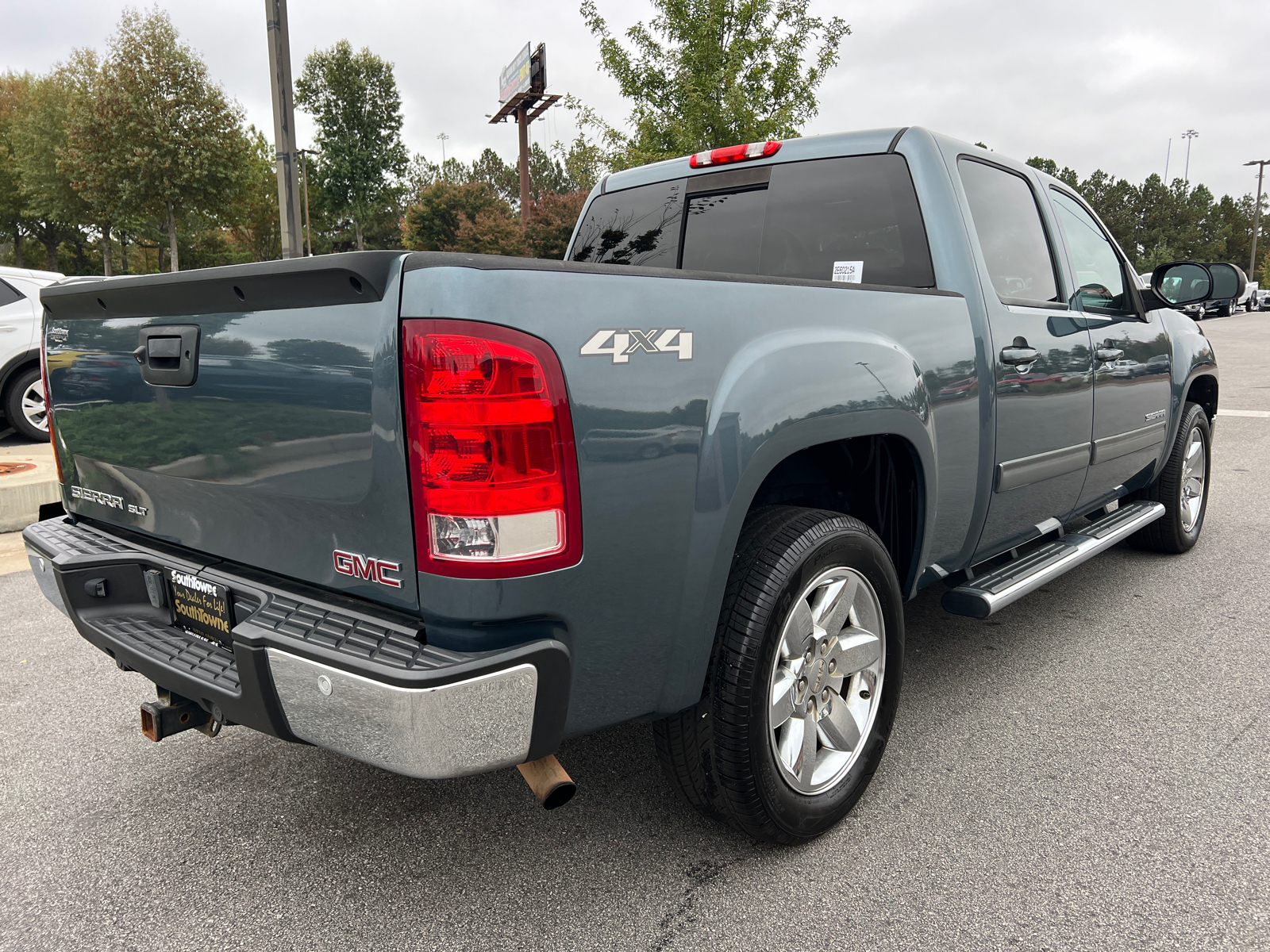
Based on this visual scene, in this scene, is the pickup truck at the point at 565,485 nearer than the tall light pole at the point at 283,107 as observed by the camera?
Yes

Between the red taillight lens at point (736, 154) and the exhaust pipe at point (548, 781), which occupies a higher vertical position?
the red taillight lens at point (736, 154)

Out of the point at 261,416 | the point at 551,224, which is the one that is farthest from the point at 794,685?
the point at 551,224

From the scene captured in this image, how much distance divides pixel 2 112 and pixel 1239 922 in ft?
154

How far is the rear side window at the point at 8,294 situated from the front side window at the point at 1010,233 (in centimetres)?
876

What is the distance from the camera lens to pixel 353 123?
164 ft

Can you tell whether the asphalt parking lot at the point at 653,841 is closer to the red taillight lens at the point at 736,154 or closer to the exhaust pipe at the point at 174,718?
the exhaust pipe at the point at 174,718

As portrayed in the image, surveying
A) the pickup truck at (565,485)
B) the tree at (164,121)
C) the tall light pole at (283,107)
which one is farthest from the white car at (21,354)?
the tree at (164,121)

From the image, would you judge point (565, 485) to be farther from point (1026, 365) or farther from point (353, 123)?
point (353, 123)

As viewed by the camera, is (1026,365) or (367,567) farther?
(1026,365)

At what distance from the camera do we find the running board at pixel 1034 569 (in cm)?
290

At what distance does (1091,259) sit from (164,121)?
27.4m

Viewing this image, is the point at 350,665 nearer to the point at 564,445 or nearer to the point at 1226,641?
the point at 564,445

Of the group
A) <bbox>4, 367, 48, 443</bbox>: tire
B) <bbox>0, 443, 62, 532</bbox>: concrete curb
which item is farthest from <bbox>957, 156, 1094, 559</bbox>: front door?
<bbox>4, 367, 48, 443</bbox>: tire

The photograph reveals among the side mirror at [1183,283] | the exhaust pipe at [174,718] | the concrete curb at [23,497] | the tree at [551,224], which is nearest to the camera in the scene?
the exhaust pipe at [174,718]
